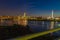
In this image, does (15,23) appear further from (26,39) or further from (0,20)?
(26,39)

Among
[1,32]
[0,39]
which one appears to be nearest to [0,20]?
[1,32]

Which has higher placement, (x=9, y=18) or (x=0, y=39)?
(x=9, y=18)

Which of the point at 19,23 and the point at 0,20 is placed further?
the point at 19,23

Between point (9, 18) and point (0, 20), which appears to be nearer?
point (0, 20)

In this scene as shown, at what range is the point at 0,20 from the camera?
480 centimetres

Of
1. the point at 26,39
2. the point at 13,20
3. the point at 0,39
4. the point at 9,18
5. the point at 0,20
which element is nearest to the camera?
the point at 26,39

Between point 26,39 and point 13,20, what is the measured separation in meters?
3.53

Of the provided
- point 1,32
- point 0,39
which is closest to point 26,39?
point 0,39

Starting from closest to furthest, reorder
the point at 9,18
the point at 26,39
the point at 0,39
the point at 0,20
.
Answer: the point at 26,39 → the point at 0,39 → the point at 0,20 → the point at 9,18

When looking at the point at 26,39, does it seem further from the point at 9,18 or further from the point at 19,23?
the point at 19,23

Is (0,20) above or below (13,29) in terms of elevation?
above

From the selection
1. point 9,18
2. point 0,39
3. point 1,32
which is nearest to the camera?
point 0,39

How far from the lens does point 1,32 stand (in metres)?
3.89

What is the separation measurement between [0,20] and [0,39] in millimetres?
1600
